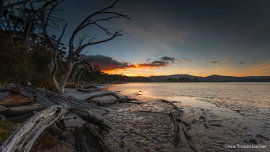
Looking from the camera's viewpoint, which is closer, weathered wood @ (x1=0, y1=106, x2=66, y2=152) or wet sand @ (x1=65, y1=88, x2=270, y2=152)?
weathered wood @ (x1=0, y1=106, x2=66, y2=152)

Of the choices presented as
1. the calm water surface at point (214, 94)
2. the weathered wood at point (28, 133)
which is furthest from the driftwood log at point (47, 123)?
the calm water surface at point (214, 94)

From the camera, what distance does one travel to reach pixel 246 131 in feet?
23.0

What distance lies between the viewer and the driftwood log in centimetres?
235

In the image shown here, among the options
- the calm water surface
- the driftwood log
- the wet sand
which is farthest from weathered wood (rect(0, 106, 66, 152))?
the calm water surface

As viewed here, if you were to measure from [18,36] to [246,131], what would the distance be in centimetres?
2848

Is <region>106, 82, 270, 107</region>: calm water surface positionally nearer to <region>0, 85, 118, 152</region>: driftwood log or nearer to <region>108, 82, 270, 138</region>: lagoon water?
<region>108, 82, 270, 138</region>: lagoon water

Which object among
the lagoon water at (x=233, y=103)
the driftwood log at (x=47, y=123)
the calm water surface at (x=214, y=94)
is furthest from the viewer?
the calm water surface at (x=214, y=94)

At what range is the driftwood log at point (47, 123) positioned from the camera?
2.35 metres

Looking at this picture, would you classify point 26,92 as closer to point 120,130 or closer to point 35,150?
point 35,150

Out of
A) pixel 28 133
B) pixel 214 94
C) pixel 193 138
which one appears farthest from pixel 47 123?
pixel 214 94

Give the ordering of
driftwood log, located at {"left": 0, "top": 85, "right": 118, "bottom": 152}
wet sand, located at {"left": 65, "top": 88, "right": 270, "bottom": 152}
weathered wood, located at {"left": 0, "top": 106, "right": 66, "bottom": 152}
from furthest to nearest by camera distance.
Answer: wet sand, located at {"left": 65, "top": 88, "right": 270, "bottom": 152} < driftwood log, located at {"left": 0, "top": 85, "right": 118, "bottom": 152} < weathered wood, located at {"left": 0, "top": 106, "right": 66, "bottom": 152}

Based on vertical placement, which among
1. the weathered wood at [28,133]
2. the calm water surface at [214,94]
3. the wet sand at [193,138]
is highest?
the weathered wood at [28,133]

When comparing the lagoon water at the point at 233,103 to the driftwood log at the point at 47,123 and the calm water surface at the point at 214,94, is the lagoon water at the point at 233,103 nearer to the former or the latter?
the calm water surface at the point at 214,94

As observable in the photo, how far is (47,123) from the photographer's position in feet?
10.4
